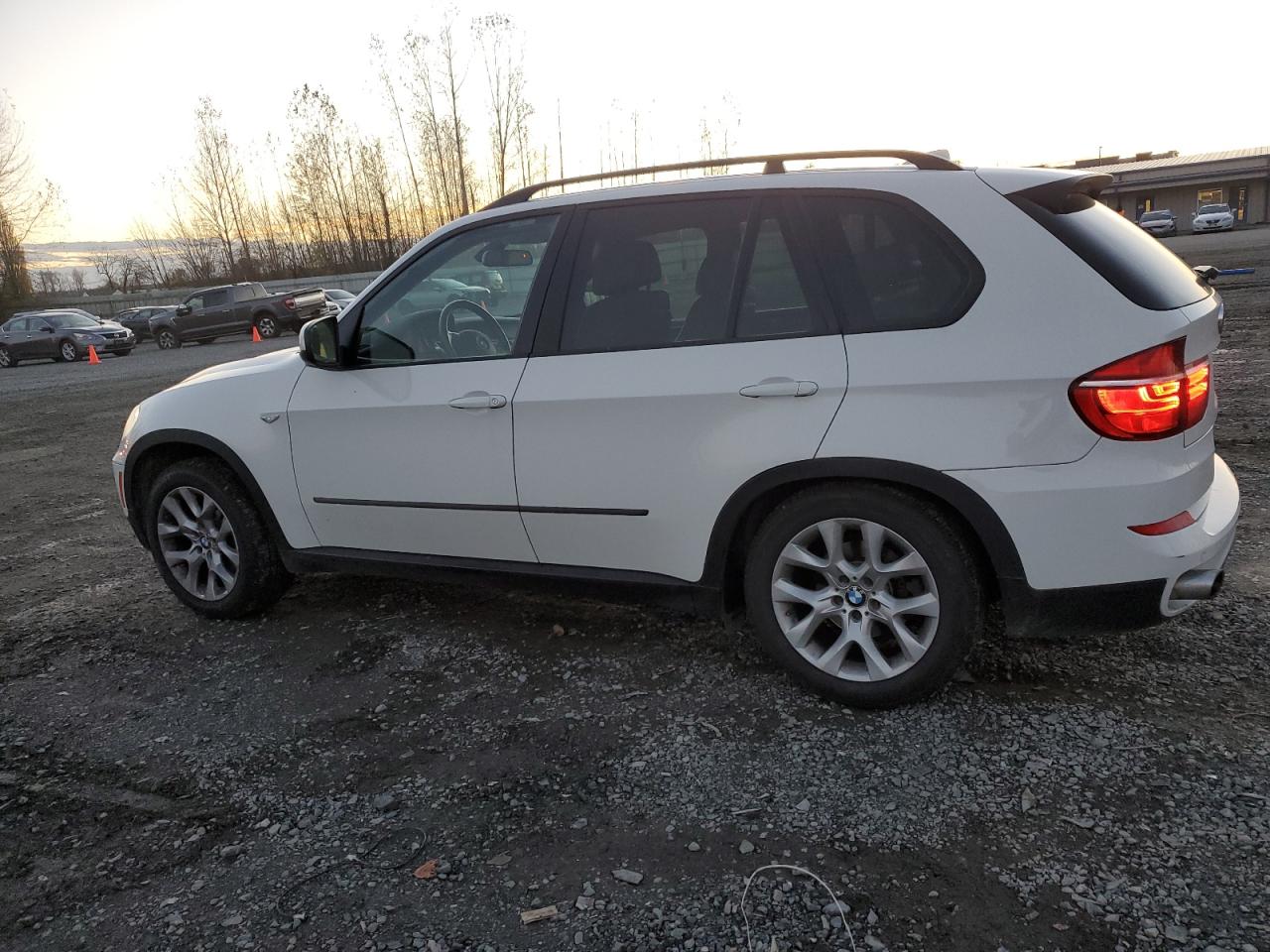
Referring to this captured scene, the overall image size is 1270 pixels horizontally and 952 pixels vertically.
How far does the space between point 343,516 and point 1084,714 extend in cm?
299

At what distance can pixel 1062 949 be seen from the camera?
6.82 ft

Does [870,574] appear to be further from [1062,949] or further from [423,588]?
[423,588]

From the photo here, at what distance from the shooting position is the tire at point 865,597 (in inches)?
115

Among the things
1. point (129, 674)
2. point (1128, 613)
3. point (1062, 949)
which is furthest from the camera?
point (129, 674)

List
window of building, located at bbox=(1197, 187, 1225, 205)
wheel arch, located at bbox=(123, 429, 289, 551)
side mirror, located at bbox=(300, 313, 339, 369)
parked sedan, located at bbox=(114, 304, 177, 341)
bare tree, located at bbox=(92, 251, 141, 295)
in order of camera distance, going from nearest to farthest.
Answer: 1. side mirror, located at bbox=(300, 313, 339, 369)
2. wheel arch, located at bbox=(123, 429, 289, 551)
3. parked sedan, located at bbox=(114, 304, 177, 341)
4. bare tree, located at bbox=(92, 251, 141, 295)
5. window of building, located at bbox=(1197, 187, 1225, 205)

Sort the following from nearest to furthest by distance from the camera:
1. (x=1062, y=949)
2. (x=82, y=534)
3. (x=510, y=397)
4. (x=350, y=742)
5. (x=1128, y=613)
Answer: (x=1062, y=949), (x=1128, y=613), (x=350, y=742), (x=510, y=397), (x=82, y=534)

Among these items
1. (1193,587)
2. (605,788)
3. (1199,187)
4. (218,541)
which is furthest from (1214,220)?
(605,788)

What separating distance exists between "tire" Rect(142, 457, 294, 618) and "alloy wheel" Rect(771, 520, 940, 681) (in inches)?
98.5

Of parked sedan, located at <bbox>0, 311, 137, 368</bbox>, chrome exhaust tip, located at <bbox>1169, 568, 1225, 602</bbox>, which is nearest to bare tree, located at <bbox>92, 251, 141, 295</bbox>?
parked sedan, located at <bbox>0, 311, 137, 368</bbox>

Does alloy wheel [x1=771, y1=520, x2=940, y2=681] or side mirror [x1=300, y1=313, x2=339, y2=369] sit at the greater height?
side mirror [x1=300, y1=313, x2=339, y2=369]

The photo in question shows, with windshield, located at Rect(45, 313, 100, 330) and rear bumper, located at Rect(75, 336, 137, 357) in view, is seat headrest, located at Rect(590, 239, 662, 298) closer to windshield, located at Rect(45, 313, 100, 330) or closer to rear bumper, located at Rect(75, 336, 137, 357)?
rear bumper, located at Rect(75, 336, 137, 357)

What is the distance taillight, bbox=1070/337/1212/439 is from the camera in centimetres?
263

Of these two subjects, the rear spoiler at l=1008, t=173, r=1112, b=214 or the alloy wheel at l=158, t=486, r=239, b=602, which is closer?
the rear spoiler at l=1008, t=173, r=1112, b=214

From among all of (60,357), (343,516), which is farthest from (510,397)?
(60,357)
